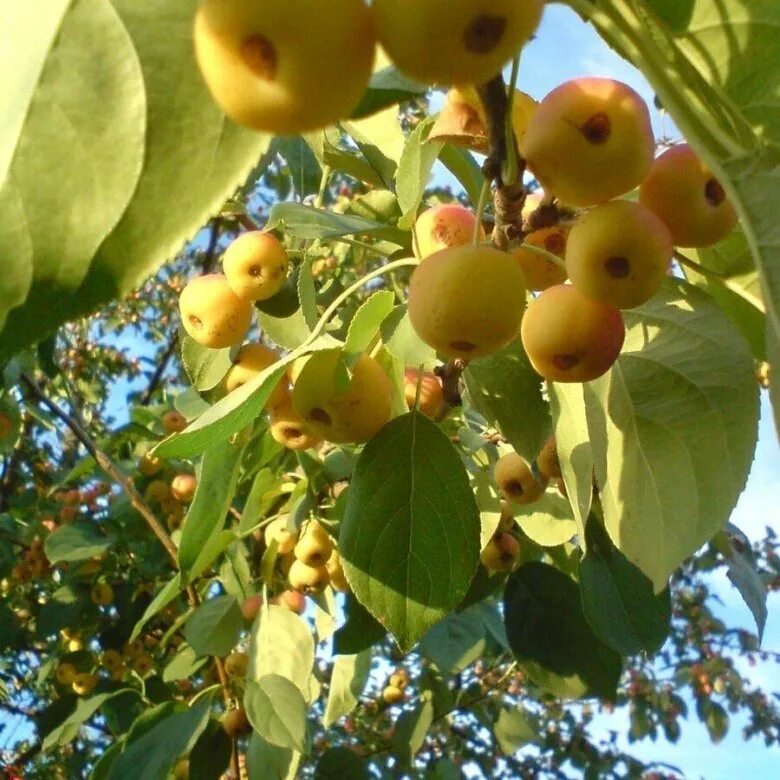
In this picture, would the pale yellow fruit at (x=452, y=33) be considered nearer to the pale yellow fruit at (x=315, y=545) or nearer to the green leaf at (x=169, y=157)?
the green leaf at (x=169, y=157)

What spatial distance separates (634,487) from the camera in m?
1.04

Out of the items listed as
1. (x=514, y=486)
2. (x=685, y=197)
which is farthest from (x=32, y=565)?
(x=685, y=197)

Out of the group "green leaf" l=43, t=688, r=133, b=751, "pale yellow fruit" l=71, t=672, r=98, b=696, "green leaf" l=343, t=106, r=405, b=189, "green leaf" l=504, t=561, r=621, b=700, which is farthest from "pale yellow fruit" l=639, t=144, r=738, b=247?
"pale yellow fruit" l=71, t=672, r=98, b=696

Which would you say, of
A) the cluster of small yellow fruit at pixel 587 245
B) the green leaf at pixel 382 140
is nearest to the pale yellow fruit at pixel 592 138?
the cluster of small yellow fruit at pixel 587 245

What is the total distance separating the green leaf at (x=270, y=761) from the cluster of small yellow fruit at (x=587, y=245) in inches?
51.4

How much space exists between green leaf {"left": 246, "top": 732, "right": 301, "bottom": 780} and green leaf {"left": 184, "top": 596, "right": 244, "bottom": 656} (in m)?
0.28

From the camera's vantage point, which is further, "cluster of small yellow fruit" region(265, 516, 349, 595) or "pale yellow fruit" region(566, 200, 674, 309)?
"cluster of small yellow fruit" region(265, 516, 349, 595)

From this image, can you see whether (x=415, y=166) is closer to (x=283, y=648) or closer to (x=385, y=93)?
(x=385, y=93)

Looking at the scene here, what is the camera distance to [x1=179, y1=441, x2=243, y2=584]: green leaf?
4.99ft

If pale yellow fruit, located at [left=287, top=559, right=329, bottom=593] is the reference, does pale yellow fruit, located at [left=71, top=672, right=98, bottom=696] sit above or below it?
above

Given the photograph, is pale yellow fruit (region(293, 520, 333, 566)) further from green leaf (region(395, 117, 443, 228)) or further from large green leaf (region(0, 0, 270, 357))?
large green leaf (region(0, 0, 270, 357))

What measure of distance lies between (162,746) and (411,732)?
1.31 m

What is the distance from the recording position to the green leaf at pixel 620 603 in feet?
5.04

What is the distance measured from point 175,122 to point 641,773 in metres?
5.10
